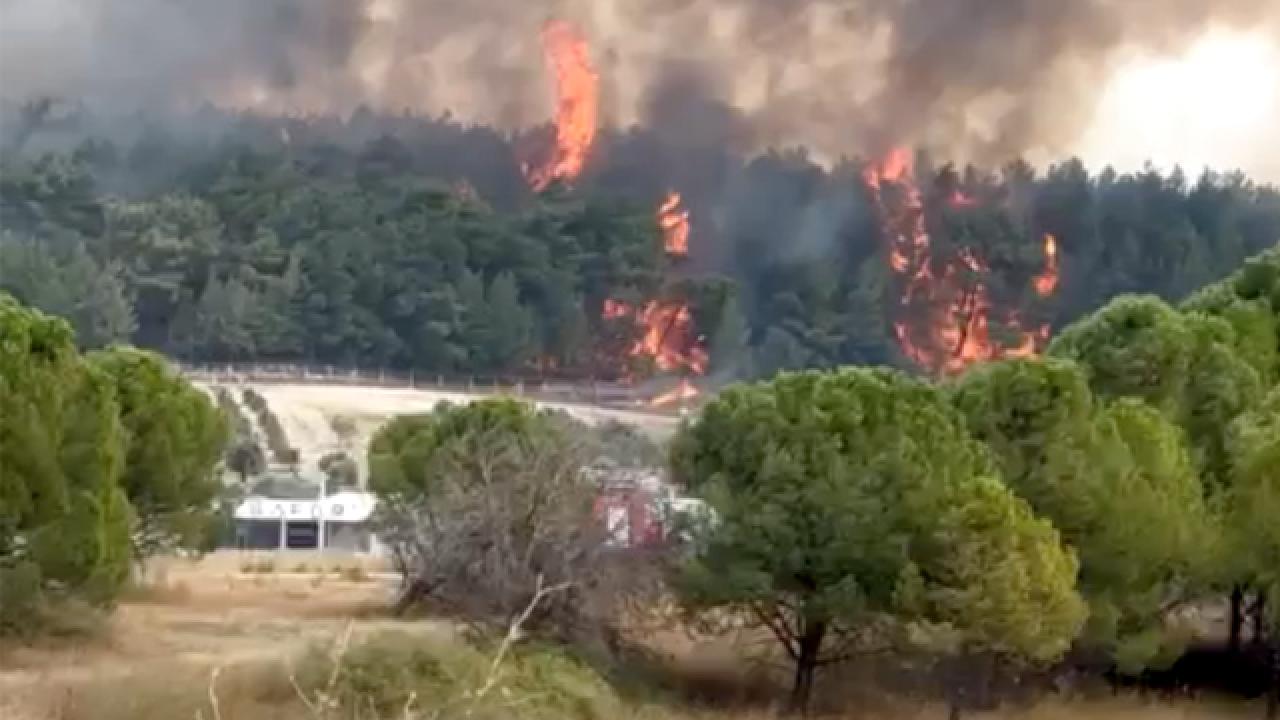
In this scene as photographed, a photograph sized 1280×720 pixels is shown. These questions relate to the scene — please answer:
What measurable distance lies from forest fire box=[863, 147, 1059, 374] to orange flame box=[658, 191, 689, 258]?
8673 mm

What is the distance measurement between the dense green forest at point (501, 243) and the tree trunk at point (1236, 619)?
141 feet

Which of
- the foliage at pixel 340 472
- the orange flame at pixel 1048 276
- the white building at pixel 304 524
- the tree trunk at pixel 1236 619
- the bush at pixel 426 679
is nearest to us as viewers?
the bush at pixel 426 679

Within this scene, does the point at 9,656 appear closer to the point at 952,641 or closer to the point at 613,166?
the point at 952,641

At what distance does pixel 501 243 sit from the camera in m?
77.4

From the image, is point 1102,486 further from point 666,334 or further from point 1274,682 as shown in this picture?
point 666,334

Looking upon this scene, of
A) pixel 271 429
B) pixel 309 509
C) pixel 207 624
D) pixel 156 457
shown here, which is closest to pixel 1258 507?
pixel 207 624

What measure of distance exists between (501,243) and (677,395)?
1054 cm

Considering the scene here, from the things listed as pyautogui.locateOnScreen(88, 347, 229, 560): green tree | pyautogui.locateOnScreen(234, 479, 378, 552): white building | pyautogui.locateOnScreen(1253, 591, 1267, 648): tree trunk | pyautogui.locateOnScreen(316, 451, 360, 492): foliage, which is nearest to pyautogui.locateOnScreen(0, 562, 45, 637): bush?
pyautogui.locateOnScreen(88, 347, 229, 560): green tree

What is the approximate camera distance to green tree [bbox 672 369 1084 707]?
874 inches

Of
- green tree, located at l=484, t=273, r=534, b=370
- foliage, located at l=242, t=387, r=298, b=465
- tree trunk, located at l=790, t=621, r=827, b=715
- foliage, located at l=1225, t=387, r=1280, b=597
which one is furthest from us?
green tree, located at l=484, t=273, r=534, b=370

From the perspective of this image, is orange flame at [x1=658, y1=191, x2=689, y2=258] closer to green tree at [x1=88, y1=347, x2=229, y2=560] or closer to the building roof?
the building roof

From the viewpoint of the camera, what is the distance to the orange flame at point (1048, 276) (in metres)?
80.6

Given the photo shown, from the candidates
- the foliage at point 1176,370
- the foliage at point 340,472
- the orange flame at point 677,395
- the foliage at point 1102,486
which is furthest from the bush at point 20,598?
the orange flame at point 677,395

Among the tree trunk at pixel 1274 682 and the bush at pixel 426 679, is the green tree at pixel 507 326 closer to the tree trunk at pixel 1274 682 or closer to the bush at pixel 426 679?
the tree trunk at pixel 1274 682
